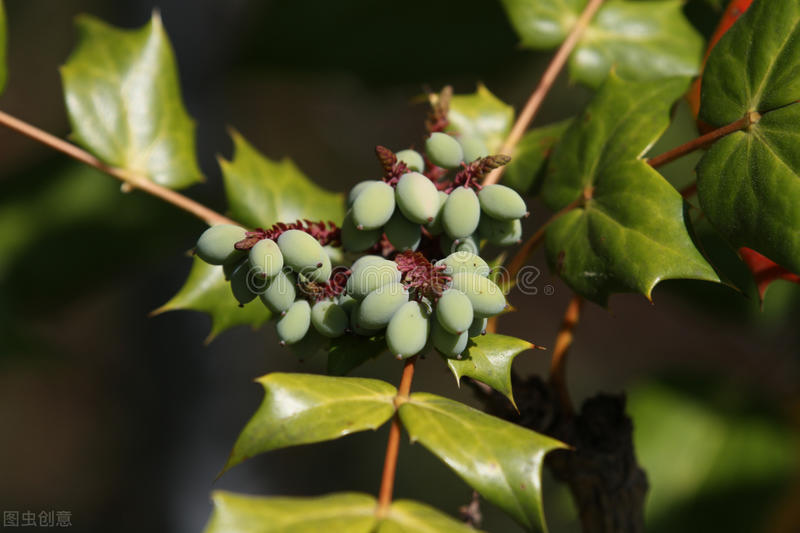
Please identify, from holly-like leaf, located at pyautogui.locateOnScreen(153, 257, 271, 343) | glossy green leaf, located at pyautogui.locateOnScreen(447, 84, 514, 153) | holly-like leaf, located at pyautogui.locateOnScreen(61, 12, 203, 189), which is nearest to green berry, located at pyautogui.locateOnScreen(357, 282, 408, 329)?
holly-like leaf, located at pyautogui.locateOnScreen(153, 257, 271, 343)

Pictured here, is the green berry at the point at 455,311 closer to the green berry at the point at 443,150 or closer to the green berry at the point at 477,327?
the green berry at the point at 477,327

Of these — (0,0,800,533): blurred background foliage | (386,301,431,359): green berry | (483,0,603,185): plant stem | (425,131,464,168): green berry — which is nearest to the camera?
(386,301,431,359): green berry

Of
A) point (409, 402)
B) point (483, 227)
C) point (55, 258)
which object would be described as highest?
point (483, 227)

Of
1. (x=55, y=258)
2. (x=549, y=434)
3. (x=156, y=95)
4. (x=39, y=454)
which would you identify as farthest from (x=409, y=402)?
(x=39, y=454)

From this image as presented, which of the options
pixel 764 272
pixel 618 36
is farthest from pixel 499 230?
pixel 618 36

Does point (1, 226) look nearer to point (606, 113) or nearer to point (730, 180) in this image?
point (606, 113)

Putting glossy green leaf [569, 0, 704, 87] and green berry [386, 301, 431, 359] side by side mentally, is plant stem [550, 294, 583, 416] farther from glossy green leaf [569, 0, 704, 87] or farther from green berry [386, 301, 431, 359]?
glossy green leaf [569, 0, 704, 87]
